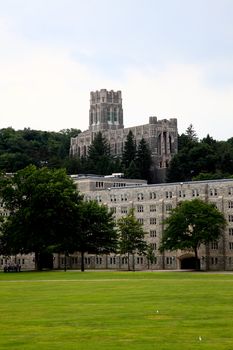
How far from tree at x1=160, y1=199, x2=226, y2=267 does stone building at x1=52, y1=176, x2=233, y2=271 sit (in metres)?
7.40

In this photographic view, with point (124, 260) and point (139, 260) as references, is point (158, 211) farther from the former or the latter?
point (124, 260)

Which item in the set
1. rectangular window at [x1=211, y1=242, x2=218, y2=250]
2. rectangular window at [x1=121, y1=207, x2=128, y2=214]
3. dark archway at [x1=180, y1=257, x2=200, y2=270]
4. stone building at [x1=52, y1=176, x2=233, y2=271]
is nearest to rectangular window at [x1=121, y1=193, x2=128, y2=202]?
stone building at [x1=52, y1=176, x2=233, y2=271]

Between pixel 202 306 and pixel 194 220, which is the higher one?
pixel 194 220

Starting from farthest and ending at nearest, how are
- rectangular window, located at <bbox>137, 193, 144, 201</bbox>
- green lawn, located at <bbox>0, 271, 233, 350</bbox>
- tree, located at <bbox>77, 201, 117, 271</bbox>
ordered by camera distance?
1. rectangular window, located at <bbox>137, 193, 144, 201</bbox>
2. tree, located at <bbox>77, 201, 117, 271</bbox>
3. green lawn, located at <bbox>0, 271, 233, 350</bbox>

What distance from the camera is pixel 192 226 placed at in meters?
121

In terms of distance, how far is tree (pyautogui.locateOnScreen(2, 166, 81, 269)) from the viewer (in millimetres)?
107625

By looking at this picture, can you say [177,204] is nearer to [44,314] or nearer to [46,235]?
[46,235]

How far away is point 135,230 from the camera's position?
122 meters

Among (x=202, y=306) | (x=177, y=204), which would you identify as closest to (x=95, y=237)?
(x=177, y=204)

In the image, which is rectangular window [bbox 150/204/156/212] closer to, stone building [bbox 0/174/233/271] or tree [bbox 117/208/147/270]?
stone building [bbox 0/174/233/271]

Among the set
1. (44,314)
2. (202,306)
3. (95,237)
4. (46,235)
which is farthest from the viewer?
(95,237)

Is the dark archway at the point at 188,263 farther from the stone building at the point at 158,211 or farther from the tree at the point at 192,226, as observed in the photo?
the tree at the point at 192,226

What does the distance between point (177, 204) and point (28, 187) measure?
33.3 meters

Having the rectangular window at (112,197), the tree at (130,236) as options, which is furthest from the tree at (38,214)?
the rectangular window at (112,197)
